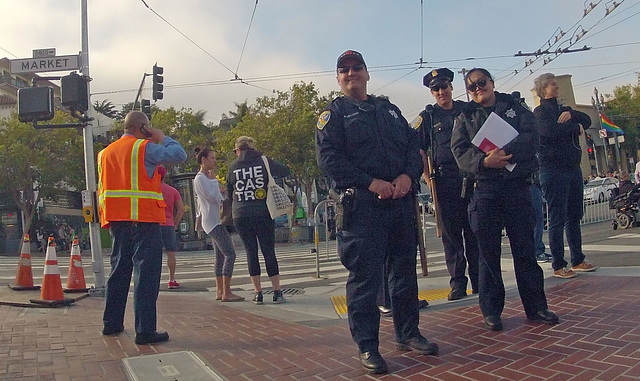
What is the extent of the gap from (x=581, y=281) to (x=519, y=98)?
→ 2126 millimetres

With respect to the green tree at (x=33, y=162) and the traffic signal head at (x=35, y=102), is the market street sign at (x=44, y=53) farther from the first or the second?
the green tree at (x=33, y=162)

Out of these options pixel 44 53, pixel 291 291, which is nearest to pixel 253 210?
pixel 291 291

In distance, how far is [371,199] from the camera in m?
3.44

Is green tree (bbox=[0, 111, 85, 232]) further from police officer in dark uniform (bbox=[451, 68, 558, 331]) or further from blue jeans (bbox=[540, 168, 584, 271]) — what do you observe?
police officer in dark uniform (bbox=[451, 68, 558, 331])

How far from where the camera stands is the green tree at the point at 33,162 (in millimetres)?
29750

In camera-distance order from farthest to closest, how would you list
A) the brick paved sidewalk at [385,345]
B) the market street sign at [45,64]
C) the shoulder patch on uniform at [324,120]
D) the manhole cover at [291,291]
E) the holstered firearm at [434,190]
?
1. the market street sign at [45,64]
2. the manhole cover at [291,291]
3. the holstered firearm at [434,190]
4. the shoulder patch on uniform at [324,120]
5. the brick paved sidewalk at [385,345]

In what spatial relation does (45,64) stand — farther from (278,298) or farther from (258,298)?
(278,298)

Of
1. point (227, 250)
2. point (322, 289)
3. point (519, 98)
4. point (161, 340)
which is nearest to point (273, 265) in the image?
point (227, 250)

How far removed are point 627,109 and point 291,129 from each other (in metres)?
35.8

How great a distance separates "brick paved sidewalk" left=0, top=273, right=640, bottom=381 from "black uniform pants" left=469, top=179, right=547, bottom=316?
203 mm

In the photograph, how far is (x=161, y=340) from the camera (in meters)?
4.29

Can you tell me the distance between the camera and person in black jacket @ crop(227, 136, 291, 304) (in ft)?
19.9

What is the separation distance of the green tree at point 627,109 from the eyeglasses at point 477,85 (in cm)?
5355

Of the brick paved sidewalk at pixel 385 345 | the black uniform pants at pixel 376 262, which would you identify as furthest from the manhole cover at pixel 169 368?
the black uniform pants at pixel 376 262
